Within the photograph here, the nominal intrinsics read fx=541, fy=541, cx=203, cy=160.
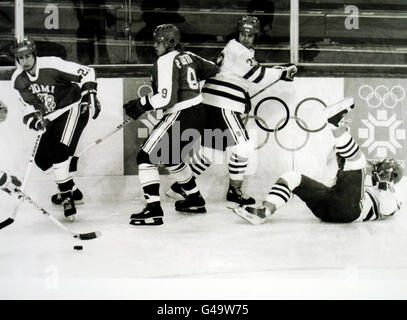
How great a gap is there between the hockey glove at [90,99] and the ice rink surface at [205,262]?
1.65 feet

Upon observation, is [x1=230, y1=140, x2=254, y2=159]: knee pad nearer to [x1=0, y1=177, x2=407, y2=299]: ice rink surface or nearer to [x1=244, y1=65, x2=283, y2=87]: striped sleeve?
[x1=244, y1=65, x2=283, y2=87]: striped sleeve

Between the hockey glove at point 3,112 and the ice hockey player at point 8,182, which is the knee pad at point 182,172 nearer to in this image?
the ice hockey player at point 8,182

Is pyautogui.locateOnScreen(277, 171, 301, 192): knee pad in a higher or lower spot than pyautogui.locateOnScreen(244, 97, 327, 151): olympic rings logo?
lower

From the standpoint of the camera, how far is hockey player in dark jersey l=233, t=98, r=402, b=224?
7.43ft

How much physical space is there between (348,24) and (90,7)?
4.31 ft

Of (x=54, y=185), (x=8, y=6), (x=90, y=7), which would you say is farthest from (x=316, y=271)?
(x=8, y=6)

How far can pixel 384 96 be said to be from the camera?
257cm

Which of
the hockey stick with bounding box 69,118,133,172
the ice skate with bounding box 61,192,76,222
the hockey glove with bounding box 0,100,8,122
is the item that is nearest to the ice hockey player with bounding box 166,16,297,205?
the hockey stick with bounding box 69,118,133,172

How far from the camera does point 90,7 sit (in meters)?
2.67

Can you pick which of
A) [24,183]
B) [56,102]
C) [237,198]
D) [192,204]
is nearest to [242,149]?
[237,198]

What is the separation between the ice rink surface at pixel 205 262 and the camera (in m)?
1.92

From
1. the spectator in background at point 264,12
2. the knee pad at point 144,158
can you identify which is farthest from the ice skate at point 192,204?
the spectator in background at point 264,12

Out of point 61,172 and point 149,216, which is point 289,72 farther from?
point 61,172
